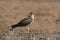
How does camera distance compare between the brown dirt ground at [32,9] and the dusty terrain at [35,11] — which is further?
the brown dirt ground at [32,9]

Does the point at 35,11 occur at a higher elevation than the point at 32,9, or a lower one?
lower

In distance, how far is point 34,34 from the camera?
498 inches

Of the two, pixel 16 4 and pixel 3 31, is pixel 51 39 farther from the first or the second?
pixel 16 4

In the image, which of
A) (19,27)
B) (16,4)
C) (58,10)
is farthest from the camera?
(16,4)

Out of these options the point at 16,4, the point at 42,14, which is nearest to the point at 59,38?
the point at 42,14

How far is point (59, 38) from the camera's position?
12406 mm

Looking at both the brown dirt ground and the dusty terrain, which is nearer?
the dusty terrain

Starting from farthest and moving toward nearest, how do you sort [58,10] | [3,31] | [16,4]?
[16,4] → [58,10] → [3,31]

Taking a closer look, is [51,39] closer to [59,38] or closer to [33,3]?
[59,38]

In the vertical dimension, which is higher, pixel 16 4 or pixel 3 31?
pixel 16 4

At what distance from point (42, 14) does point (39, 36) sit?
10.5 metres

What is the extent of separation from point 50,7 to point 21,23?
12853 mm

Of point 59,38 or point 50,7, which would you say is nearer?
point 59,38

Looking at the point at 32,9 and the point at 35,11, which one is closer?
the point at 35,11
